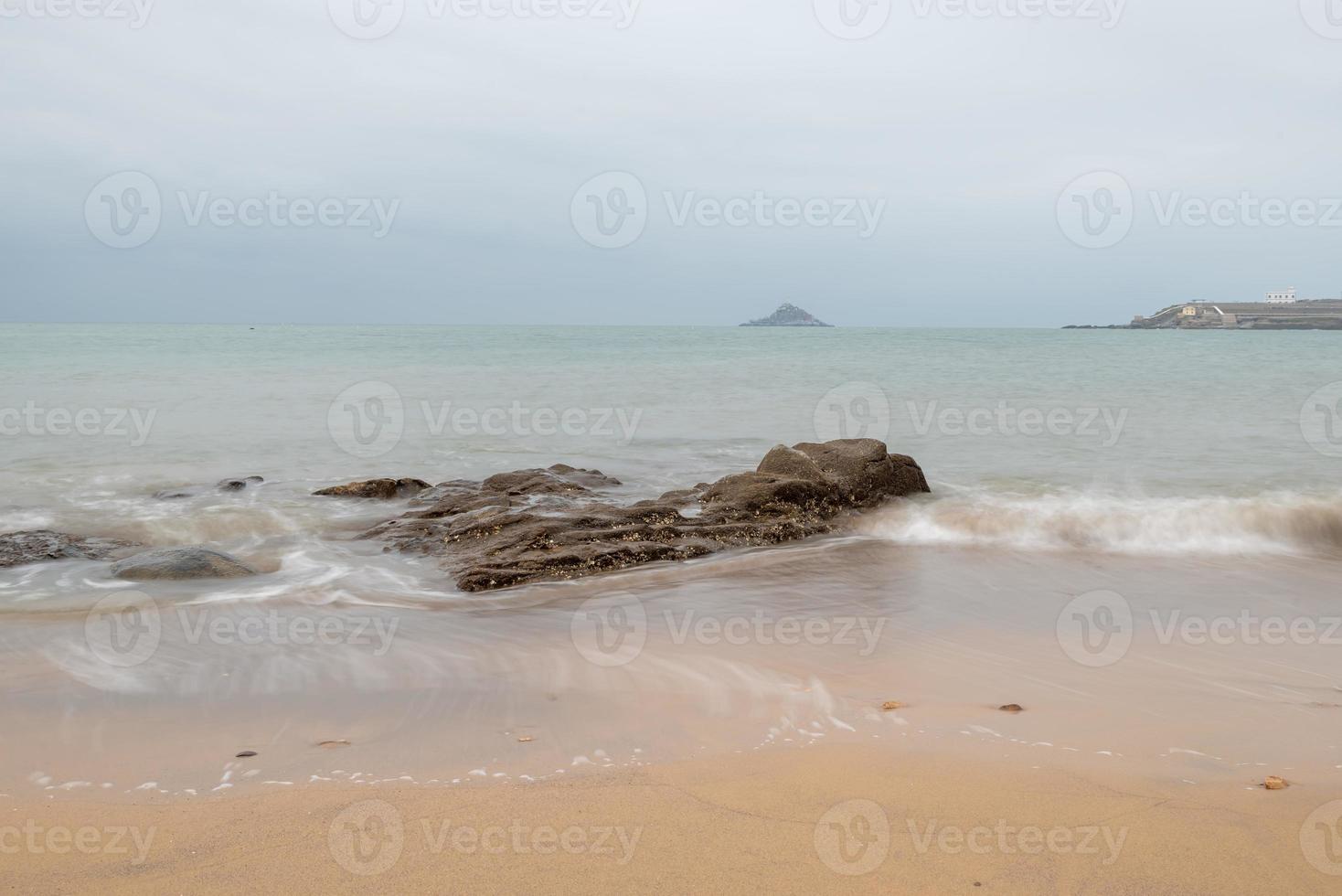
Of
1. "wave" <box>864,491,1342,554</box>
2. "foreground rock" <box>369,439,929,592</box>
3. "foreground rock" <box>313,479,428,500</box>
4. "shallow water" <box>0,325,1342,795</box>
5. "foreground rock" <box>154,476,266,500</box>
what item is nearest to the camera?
"shallow water" <box>0,325,1342,795</box>

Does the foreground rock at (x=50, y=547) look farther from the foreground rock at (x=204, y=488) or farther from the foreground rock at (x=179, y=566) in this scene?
the foreground rock at (x=204, y=488)

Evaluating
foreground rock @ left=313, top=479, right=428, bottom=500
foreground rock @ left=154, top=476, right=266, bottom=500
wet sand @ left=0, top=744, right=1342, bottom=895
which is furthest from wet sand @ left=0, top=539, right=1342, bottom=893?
foreground rock @ left=154, top=476, right=266, bottom=500

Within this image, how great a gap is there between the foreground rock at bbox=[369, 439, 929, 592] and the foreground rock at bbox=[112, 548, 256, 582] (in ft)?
4.87

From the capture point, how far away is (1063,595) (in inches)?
251

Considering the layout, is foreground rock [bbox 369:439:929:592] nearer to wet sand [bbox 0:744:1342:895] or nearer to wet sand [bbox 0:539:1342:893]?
wet sand [bbox 0:539:1342:893]

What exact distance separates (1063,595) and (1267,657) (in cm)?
151

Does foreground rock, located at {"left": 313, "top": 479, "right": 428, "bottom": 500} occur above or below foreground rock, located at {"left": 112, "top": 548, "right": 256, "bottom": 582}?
above

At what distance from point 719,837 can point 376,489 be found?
8237 millimetres

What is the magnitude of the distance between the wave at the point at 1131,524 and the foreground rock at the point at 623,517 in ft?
2.01

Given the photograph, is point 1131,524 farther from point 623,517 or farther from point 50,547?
point 50,547

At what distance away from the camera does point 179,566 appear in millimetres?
6730

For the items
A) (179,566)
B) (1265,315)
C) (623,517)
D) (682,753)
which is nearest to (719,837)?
(682,753)

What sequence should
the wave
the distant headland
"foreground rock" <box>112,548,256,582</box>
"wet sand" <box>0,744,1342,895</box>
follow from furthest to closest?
1. the distant headland
2. the wave
3. "foreground rock" <box>112,548,256,582</box>
4. "wet sand" <box>0,744,1342,895</box>

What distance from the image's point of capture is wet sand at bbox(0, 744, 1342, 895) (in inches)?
106
